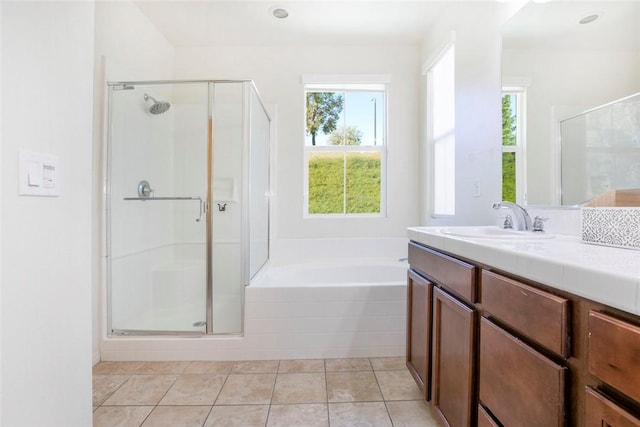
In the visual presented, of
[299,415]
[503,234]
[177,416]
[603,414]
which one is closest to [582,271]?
[603,414]

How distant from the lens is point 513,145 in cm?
166

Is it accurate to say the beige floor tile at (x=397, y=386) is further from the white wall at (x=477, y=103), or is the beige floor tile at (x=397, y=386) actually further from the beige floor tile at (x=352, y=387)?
the white wall at (x=477, y=103)

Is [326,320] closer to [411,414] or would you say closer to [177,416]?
[411,414]

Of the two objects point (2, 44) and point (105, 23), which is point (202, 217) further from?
point (2, 44)

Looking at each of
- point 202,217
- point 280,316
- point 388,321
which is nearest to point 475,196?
point 388,321

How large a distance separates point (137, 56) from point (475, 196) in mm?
2820

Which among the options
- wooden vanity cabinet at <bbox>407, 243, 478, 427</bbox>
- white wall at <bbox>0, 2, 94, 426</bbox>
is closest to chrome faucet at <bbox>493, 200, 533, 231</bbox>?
wooden vanity cabinet at <bbox>407, 243, 478, 427</bbox>

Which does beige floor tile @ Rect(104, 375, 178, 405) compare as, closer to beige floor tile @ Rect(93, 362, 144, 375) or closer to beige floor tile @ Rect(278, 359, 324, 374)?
beige floor tile @ Rect(93, 362, 144, 375)

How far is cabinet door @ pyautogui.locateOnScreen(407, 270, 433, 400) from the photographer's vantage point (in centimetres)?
137

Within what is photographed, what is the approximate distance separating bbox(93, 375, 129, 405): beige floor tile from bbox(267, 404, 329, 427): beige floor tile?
37.1 inches

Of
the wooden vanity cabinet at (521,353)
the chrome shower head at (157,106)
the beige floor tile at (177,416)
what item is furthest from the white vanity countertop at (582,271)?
the chrome shower head at (157,106)

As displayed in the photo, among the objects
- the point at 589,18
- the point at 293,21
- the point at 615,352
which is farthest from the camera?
the point at 293,21

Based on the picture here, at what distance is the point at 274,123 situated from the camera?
302cm

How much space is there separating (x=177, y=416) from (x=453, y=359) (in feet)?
4.41
